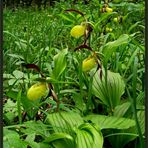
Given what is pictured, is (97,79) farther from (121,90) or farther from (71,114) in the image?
(71,114)

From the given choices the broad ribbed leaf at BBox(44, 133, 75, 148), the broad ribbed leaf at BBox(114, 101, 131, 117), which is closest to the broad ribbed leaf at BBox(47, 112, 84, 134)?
the broad ribbed leaf at BBox(44, 133, 75, 148)

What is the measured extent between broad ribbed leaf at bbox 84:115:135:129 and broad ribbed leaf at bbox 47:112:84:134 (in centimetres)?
5

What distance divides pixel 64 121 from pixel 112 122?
5.2 inches

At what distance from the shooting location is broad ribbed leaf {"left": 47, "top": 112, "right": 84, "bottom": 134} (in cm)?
102

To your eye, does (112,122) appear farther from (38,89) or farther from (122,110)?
(38,89)

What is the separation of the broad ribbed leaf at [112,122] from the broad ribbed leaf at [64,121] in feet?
0.17

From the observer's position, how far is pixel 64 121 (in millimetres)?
1054

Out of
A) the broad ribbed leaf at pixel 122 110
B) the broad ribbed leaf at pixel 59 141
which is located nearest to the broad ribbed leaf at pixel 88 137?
the broad ribbed leaf at pixel 59 141

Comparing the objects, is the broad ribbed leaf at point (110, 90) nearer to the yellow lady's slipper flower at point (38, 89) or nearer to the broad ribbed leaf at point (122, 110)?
the broad ribbed leaf at point (122, 110)

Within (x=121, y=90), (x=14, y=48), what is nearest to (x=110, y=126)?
(x=121, y=90)

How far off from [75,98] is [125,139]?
26 cm

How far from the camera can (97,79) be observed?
4.34ft

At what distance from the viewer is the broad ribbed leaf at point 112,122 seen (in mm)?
1031

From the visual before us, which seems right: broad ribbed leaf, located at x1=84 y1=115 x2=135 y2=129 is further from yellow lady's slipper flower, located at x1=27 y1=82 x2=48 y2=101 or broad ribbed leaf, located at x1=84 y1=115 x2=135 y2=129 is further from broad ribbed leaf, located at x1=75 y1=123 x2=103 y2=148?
yellow lady's slipper flower, located at x1=27 y1=82 x2=48 y2=101
